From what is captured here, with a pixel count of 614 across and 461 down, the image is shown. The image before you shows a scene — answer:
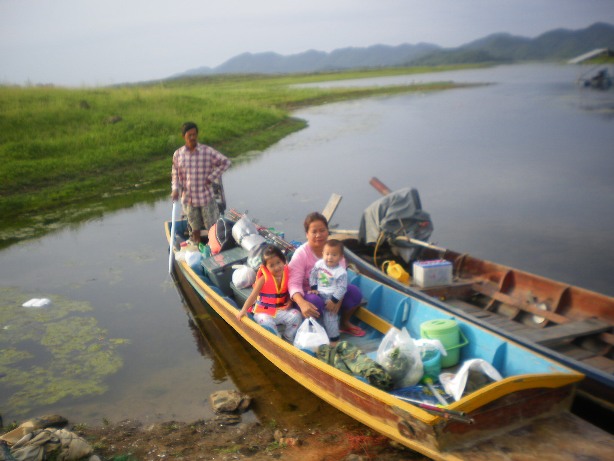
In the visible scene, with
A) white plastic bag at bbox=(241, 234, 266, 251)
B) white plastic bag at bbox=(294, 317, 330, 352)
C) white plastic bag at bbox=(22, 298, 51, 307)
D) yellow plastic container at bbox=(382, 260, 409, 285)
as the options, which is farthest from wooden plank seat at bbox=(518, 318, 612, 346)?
white plastic bag at bbox=(22, 298, 51, 307)

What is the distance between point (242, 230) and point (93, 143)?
12.6m

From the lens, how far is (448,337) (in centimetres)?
487

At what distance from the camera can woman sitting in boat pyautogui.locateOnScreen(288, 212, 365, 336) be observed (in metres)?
5.38

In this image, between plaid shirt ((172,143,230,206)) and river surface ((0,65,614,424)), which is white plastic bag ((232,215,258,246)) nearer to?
plaid shirt ((172,143,230,206))

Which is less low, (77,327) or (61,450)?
(61,450)

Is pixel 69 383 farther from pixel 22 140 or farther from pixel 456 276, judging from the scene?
pixel 22 140

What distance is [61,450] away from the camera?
418 cm

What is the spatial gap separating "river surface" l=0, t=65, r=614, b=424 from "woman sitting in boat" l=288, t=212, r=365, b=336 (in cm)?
88

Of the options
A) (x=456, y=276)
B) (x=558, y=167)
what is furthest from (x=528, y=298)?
(x=558, y=167)

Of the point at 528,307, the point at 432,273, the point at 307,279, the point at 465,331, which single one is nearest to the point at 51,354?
the point at 307,279

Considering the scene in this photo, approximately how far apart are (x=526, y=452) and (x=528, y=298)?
297 cm

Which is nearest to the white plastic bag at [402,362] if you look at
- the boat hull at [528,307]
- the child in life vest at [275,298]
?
the boat hull at [528,307]

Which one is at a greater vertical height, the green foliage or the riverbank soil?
the riverbank soil

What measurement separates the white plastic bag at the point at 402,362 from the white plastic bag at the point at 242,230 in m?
3.33
